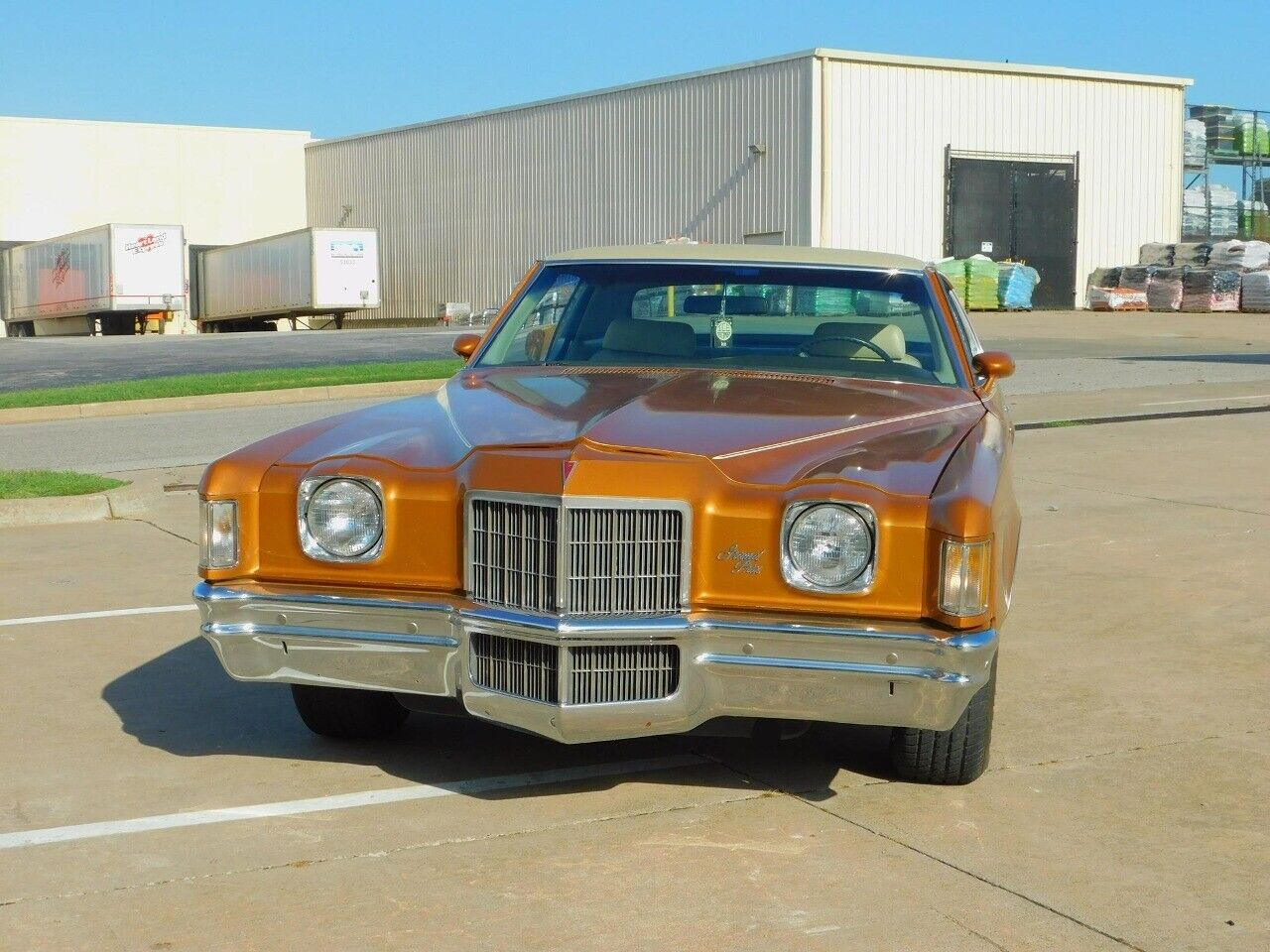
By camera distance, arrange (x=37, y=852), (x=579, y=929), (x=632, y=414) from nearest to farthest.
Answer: (x=579, y=929) < (x=37, y=852) < (x=632, y=414)

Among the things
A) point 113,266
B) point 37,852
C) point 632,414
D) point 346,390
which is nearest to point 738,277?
point 632,414

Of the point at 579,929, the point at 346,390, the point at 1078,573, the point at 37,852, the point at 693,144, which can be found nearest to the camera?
the point at 579,929

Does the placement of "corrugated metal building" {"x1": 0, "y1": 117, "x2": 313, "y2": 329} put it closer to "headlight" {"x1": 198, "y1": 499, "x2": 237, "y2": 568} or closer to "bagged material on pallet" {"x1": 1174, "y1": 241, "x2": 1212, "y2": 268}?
"bagged material on pallet" {"x1": 1174, "y1": 241, "x2": 1212, "y2": 268}

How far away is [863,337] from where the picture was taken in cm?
559

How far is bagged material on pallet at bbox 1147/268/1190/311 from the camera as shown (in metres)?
38.7

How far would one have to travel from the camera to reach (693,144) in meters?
40.9

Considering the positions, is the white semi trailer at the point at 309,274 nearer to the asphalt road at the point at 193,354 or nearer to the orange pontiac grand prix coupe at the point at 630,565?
the asphalt road at the point at 193,354

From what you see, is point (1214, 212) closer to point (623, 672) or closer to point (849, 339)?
point (849, 339)

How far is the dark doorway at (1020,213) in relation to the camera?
4022 cm

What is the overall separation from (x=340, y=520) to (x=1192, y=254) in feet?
128

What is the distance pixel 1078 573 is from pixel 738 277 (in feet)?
9.46

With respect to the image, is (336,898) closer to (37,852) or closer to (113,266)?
(37,852)

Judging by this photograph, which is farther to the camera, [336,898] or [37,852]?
[37,852]

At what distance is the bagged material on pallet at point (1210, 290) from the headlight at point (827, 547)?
3638cm
